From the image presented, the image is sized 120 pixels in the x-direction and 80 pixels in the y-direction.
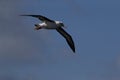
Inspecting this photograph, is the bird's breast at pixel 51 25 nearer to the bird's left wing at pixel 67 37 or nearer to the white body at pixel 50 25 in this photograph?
the white body at pixel 50 25

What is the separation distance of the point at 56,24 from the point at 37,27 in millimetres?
1949

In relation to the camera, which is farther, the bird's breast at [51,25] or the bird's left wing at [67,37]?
the bird's left wing at [67,37]

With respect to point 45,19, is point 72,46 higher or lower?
lower

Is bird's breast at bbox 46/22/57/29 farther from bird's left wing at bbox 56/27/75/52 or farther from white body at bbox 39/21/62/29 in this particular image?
bird's left wing at bbox 56/27/75/52

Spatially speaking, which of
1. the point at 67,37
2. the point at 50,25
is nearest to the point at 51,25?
the point at 50,25

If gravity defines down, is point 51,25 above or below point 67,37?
below

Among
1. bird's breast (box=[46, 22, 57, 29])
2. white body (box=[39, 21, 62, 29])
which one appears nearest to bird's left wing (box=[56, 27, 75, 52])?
white body (box=[39, 21, 62, 29])

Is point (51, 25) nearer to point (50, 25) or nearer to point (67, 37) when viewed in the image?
point (50, 25)

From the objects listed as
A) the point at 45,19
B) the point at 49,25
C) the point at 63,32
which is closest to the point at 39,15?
the point at 45,19

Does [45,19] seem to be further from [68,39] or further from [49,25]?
[68,39]

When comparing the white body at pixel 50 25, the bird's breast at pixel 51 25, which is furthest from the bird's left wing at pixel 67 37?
the bird's breast at pixel 51 25

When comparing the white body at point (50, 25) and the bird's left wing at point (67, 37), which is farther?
the bird's left wing at point (67, 37)

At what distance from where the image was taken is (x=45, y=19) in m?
33.9

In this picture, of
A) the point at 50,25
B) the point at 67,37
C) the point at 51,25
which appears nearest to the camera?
the point at 50,25
